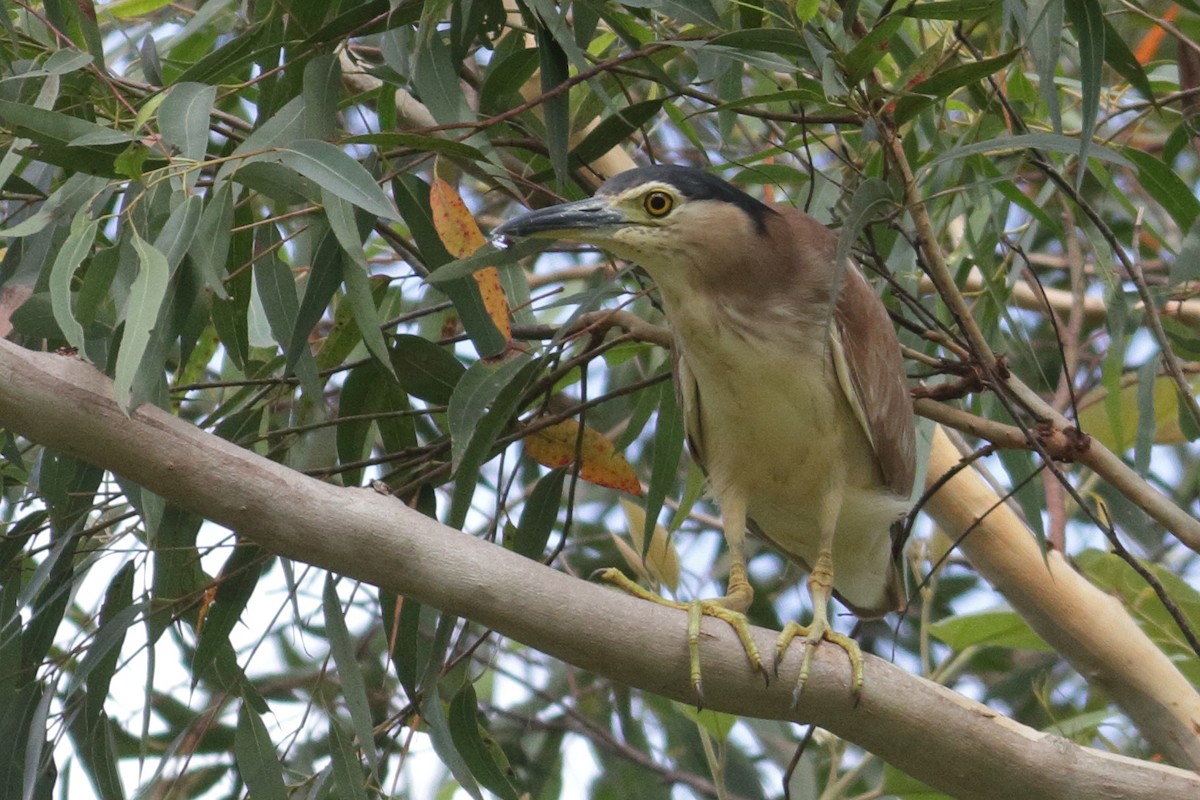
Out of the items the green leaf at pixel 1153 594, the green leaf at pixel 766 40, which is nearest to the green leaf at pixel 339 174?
the green leaf at pixel 766 40

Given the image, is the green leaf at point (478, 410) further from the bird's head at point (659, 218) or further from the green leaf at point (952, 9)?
the green leaf at point (952, 9)

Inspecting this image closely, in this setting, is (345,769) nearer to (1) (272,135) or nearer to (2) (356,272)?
(2) (356,272)

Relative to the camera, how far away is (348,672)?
6.55 feet

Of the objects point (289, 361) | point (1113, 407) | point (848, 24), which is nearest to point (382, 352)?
point (289, 361)

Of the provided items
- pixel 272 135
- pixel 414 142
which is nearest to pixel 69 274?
Answer: pixel 272 135

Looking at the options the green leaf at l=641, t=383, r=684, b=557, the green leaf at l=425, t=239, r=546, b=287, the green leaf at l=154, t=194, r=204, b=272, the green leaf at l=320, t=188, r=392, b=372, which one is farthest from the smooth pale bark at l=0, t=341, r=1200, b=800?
the green leaf at l=641, t=383, r=684, b=557

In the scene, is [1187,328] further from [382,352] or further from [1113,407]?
[382,352]

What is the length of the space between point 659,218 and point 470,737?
2.73 ft

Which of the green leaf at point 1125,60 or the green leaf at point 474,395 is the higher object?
the green leaf at point 1125,60

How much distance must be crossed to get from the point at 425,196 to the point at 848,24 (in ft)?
2.31

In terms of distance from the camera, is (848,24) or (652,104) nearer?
(848,24)

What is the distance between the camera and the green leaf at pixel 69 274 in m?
1.56

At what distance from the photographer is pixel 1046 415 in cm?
196

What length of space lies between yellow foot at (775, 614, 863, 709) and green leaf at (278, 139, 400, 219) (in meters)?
0.69
